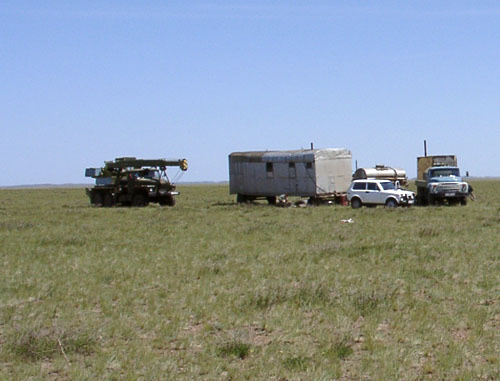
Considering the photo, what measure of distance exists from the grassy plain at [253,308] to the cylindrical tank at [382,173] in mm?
27352

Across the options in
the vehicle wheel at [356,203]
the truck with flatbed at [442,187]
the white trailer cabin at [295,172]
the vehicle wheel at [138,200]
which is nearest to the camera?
the vehicle wheel at [356,203]

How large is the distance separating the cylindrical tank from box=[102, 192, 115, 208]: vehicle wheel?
16.2 metres

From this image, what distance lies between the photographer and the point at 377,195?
38719 millimetres

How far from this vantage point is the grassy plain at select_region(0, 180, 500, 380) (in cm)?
810

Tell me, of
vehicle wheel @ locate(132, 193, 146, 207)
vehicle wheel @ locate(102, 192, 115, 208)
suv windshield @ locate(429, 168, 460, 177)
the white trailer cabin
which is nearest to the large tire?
vehicle wheel @ locate(102, 192, 115, 208)

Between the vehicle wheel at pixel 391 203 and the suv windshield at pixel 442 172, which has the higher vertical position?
the suv windshield at pixel 442 172

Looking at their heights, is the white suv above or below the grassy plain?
above

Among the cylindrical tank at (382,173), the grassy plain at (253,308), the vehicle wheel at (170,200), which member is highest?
the cylindrical tank at (382,173)

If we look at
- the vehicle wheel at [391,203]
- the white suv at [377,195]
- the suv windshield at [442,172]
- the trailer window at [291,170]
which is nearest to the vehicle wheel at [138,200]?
the trailer window at [291,170]

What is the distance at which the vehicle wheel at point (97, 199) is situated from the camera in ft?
156

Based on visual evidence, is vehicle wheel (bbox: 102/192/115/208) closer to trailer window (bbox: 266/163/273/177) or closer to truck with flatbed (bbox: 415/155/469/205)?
trailer window (bbox: 266/163/273/177)

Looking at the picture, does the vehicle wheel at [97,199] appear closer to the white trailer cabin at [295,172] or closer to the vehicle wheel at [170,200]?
the vehicle wheel at [170,200]

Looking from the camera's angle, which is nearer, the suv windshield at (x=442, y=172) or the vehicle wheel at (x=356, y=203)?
the vehicle wheel at (x=356, y=203)

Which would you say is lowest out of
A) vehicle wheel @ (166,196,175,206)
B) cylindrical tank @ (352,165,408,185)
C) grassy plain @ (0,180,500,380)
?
grassy plain @ (0,180,500,380)
